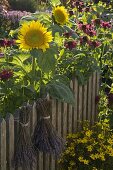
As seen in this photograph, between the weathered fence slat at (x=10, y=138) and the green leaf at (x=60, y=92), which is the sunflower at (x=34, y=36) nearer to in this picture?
the green leaf at (x=60, y=92)

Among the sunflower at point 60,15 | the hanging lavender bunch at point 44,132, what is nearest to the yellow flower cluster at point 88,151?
the hanging lavender bunch at point 44,132

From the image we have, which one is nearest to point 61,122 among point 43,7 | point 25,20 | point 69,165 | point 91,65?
point 69,165

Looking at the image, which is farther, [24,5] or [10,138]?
[24,5]

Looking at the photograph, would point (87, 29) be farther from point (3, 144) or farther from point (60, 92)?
point (3, 144)

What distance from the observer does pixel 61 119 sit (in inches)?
182

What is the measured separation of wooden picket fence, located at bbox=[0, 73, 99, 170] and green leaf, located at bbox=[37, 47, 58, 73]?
14.9 inches

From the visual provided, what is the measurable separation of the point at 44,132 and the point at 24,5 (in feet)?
39.6

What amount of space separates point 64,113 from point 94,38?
4.25 feet

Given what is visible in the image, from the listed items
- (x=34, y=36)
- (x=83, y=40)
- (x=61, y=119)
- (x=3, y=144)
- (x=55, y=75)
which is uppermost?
(x=83, y=40)

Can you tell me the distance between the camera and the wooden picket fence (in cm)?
364

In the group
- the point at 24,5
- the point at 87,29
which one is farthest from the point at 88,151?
the point at 24,5

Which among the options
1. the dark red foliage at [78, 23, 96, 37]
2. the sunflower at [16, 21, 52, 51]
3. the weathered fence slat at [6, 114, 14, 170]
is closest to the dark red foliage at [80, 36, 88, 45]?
the dark red foliage at [78, 23, 96, 37]

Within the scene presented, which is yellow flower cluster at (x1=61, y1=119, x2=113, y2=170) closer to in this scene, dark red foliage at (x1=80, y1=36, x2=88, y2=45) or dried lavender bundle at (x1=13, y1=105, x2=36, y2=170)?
dried lavender bundle at (x1=13, y1=105, x2=36, y2=170)

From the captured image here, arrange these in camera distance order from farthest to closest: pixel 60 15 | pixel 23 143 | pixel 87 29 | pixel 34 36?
pixel 87 29 < pixel 60 15 < pixel 34 36 < pixel 23 143
